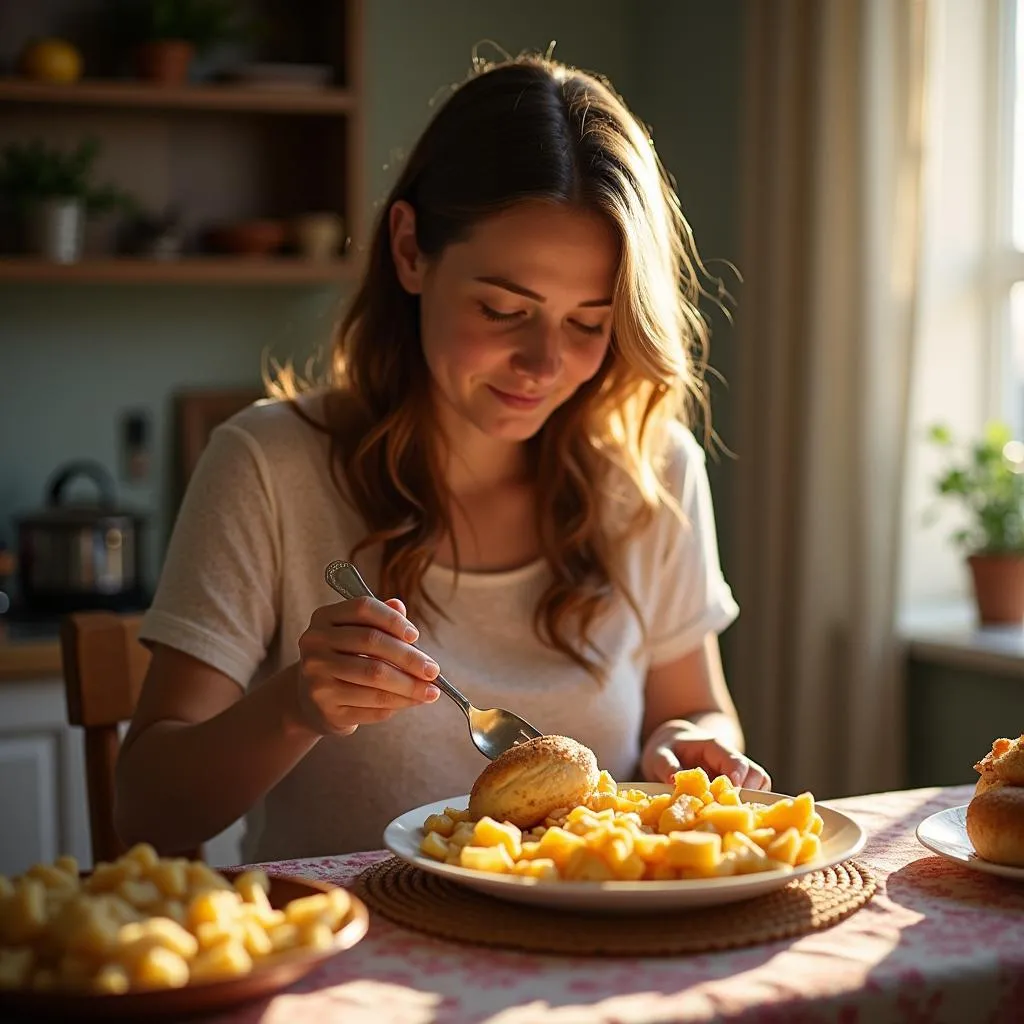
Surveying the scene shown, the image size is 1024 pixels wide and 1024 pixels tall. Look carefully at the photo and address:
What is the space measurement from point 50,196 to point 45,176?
40 millimetres

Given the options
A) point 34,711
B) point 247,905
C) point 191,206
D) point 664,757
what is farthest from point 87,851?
point 247,905

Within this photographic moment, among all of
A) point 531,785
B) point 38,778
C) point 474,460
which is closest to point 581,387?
point 474,460

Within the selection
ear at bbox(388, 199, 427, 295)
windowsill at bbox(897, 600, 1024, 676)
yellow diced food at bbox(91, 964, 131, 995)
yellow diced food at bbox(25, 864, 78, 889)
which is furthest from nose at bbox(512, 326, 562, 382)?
windowsill at bbox(897, 600, 1024, 676)

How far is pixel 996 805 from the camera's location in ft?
3.55

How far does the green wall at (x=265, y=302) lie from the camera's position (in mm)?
3230

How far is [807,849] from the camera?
39.7 inches

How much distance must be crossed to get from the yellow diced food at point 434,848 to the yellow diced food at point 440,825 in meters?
0.04

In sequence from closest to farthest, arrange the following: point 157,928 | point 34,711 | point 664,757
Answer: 1. point 157,928
2. point 664,757
3. point 34,711

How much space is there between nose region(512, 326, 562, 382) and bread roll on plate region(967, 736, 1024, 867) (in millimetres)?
594

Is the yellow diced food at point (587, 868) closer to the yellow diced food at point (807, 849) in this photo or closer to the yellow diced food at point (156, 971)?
the yellow diced food at point (807, 849)

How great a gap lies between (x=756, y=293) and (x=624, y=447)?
1.31 meters

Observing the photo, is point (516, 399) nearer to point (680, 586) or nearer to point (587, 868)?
point (680, 586)

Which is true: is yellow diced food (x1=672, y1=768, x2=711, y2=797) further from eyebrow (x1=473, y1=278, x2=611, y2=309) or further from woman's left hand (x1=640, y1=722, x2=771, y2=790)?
eyebrow (x1=473, y1=278, x2=611, y2=309)

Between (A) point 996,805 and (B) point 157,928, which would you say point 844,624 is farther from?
(B) point 157,928
